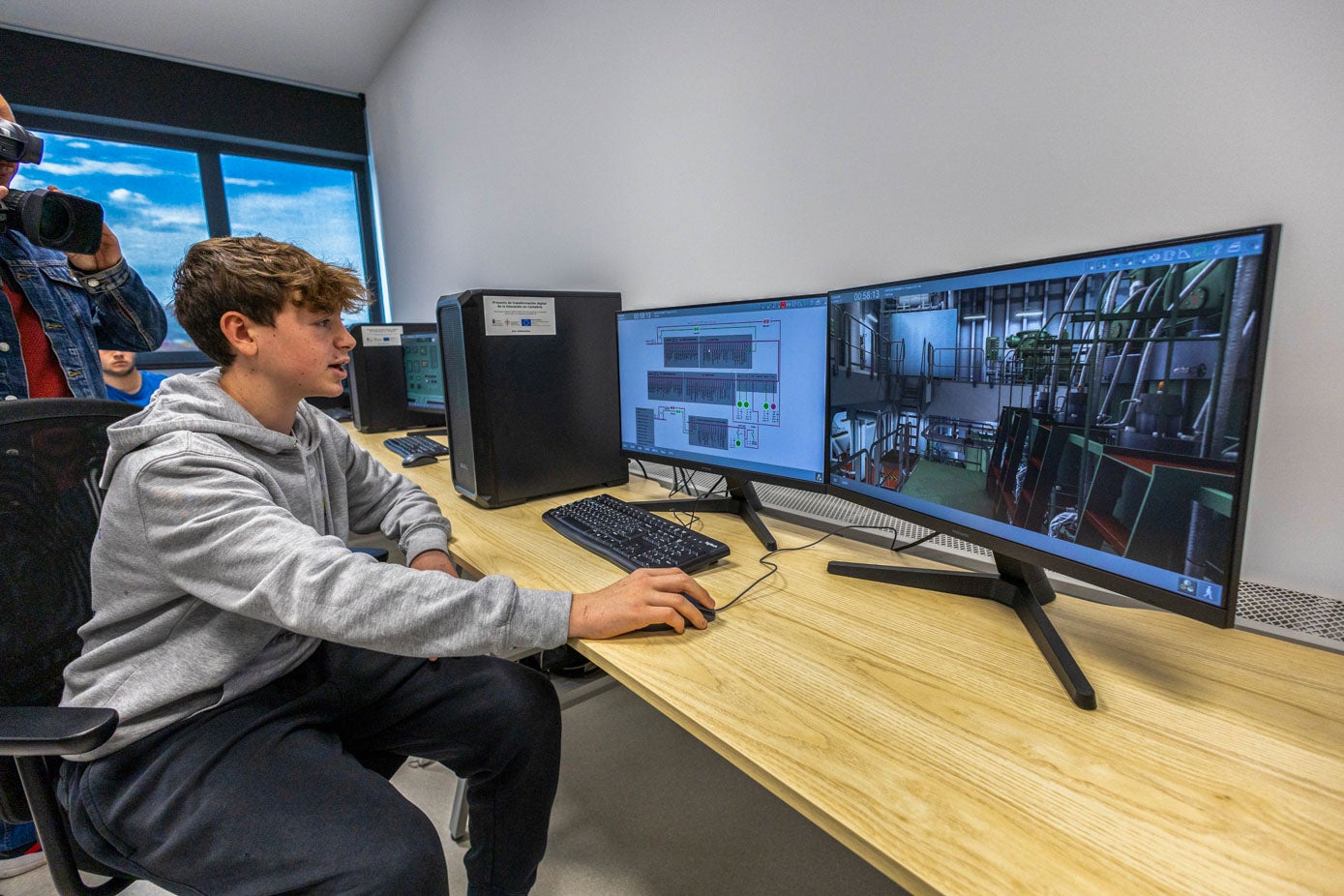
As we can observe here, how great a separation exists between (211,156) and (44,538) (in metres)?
3.71

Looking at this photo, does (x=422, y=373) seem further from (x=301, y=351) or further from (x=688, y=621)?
(x=688, y=621)

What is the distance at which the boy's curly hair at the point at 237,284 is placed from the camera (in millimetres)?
970

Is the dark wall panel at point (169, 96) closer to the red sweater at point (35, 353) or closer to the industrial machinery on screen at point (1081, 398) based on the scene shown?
the red sweater at point (35, 353)

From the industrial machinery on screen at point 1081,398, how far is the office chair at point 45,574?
1.12m

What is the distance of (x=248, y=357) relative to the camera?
1.01m

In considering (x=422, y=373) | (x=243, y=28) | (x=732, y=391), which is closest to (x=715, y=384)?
(x=732, y=391)

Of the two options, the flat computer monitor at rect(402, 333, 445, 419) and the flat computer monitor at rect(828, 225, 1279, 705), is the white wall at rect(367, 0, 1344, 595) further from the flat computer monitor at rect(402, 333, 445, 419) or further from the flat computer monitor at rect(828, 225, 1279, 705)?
the flat computer monitor at rect(402, 333, 445, 419)

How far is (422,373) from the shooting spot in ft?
8.25

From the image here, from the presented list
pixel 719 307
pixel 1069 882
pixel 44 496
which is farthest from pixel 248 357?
pixel 1069 882

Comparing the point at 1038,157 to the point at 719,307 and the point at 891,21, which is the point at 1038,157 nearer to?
the point at 891,21

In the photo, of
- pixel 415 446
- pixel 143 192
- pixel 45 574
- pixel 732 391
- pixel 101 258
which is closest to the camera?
pixel 45 574

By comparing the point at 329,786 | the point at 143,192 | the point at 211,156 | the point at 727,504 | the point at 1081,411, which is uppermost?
the point at 211,156

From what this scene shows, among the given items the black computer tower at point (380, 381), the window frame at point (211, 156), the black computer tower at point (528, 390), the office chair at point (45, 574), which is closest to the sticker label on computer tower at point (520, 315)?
the black computer tower at point (528, 390)

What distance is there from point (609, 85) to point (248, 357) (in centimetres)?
131
